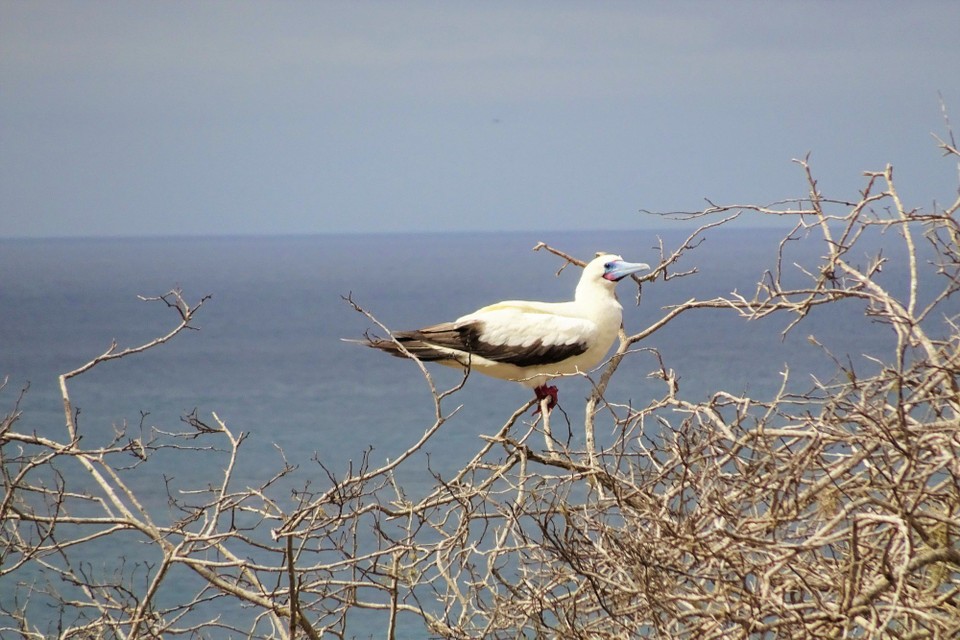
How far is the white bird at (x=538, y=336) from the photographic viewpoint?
6.88 meters

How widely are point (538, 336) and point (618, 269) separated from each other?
2.08ft

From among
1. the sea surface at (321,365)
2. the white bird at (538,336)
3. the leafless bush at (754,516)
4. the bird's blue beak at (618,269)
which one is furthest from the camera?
the sea surface at (321,365)

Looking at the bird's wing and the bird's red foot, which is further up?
the bird's wing

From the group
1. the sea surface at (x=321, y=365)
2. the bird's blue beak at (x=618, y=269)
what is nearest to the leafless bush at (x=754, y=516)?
the bird's blue beak at (x=618, y=269)

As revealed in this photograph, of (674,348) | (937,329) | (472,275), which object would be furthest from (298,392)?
(472,275)

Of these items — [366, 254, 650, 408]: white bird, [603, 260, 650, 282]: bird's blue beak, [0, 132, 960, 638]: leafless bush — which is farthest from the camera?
[366, 254, 650, 408]: white bird

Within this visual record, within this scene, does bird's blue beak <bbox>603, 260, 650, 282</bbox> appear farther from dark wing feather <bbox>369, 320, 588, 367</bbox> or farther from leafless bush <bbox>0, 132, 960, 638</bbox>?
leafless bush <bbox>0, 132, 960, 638</bbox>

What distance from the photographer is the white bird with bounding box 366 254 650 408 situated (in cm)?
688

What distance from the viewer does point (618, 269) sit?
6754 mm

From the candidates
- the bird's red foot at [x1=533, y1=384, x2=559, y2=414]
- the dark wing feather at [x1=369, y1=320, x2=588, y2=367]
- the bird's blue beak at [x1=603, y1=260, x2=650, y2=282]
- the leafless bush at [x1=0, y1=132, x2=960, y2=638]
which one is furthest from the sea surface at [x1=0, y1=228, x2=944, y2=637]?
the leafless bush at [x1=0, y1=132, x2=960, y2=638]

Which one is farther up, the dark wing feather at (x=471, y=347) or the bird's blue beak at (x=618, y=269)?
the bird's blue beak at (x=618, y=269)

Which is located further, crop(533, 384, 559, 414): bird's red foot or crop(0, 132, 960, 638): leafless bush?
crop(533, 384, 559, 414): bird's red foot

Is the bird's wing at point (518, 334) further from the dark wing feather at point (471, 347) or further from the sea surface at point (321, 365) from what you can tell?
the sea surface at point (321, 365)

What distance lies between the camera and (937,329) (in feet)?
135
